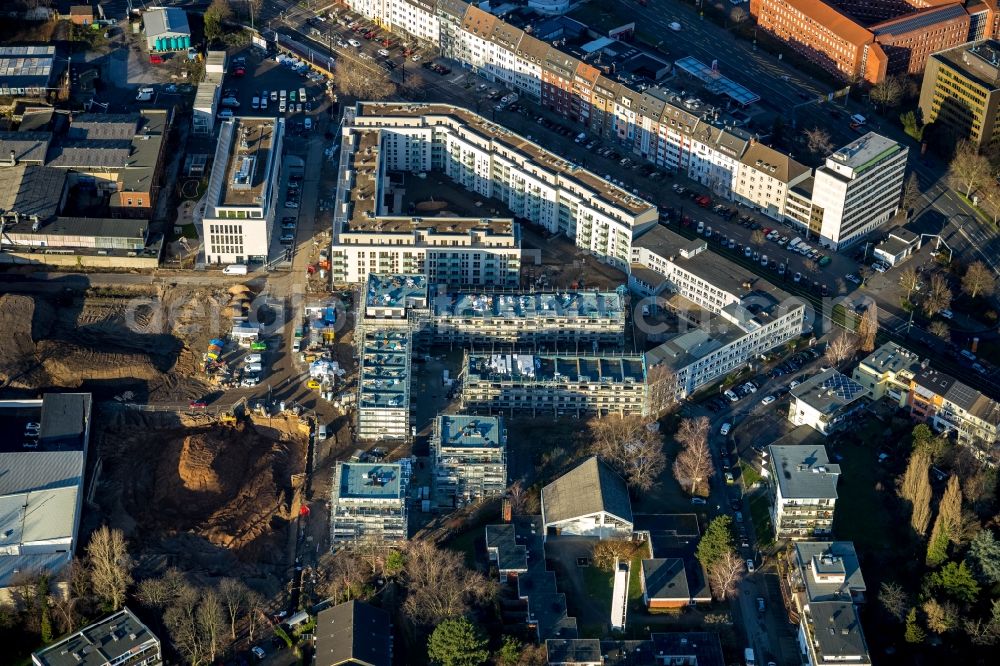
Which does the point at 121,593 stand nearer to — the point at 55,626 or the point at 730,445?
the point at 55,626

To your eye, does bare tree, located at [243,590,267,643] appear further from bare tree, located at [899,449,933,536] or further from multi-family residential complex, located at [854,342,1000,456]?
multi-family residential complex, located at [854,342,1000,456]

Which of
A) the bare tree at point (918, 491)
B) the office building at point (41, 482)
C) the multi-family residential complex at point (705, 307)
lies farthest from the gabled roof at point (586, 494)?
the office building at point (41, 482)

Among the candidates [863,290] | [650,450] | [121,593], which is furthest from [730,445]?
[121,593]

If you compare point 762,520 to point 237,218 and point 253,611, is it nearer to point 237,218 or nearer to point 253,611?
point 253,611

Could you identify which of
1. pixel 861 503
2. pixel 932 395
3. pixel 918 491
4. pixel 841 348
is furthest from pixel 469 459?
pixel 932 395

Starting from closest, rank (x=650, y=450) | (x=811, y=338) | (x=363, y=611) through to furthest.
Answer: (x=363, y=611) → (x=650, y=450) → (x=811, y=338)

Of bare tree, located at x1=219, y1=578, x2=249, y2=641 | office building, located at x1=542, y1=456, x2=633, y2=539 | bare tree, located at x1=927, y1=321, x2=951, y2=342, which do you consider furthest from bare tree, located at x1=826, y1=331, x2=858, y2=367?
bare tree, located at x1=219, y1=578, x2=249, y2=641
